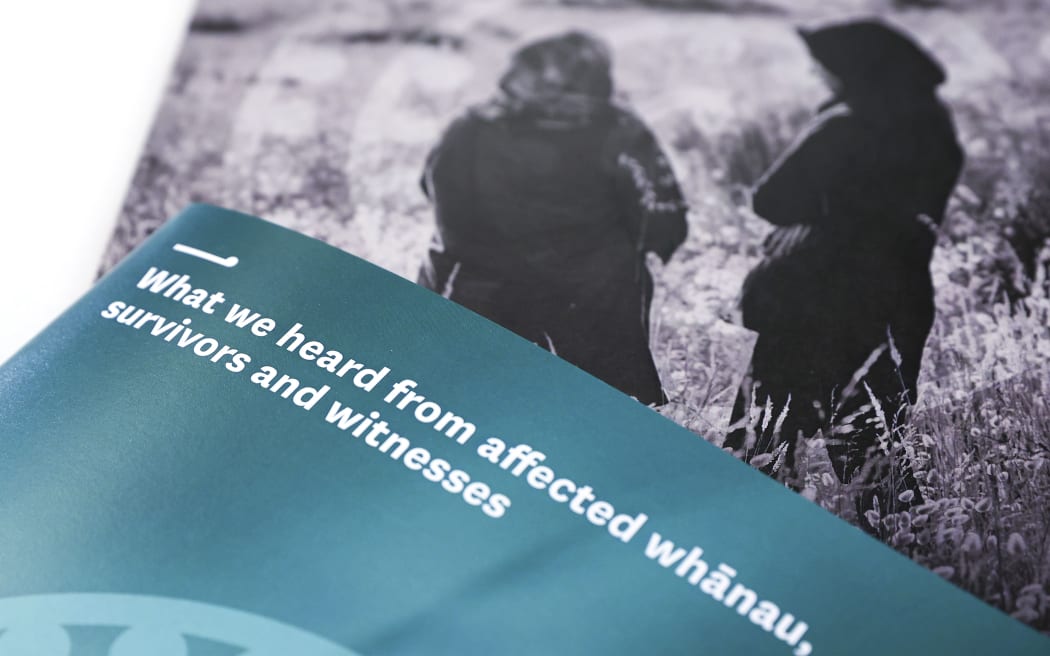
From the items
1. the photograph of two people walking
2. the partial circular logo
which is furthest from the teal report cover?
the photograph of two people walking

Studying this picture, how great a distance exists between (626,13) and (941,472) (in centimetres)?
64

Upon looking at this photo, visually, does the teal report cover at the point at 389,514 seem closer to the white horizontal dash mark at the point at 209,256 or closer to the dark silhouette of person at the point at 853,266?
the white horizontal dash mark at the point at 209,256

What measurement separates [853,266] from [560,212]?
10.9 inches

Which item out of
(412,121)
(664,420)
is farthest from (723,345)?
(412,121)

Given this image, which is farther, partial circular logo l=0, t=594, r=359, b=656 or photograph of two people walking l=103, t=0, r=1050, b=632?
photograph of two people walking l=103, t=0, r=1050, b=632

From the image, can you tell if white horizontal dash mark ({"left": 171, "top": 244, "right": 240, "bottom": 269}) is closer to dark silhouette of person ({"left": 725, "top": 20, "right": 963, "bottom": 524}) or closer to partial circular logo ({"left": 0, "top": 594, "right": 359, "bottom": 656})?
partial circular logo ({"left": 0, "top": 594, "right": 359, "bottom": 656})

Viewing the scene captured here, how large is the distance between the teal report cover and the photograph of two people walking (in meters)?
0.14

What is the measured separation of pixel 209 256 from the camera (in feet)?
2.39

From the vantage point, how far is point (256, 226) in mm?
747

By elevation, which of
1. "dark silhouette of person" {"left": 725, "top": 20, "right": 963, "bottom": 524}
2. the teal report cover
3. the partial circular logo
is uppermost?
"dark silhouette of person" {"left": 725, "top": 20, "right": 963, "bottom": 524}

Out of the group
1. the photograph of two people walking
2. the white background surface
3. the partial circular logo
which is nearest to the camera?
the partial circular logo

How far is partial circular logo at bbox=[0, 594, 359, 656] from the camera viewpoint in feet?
1.77

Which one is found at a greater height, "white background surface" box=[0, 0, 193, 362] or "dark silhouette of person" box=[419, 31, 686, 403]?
"dark silhouette of person" box=[419, 31, 686, 403]

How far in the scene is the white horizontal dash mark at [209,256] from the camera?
0.72m
